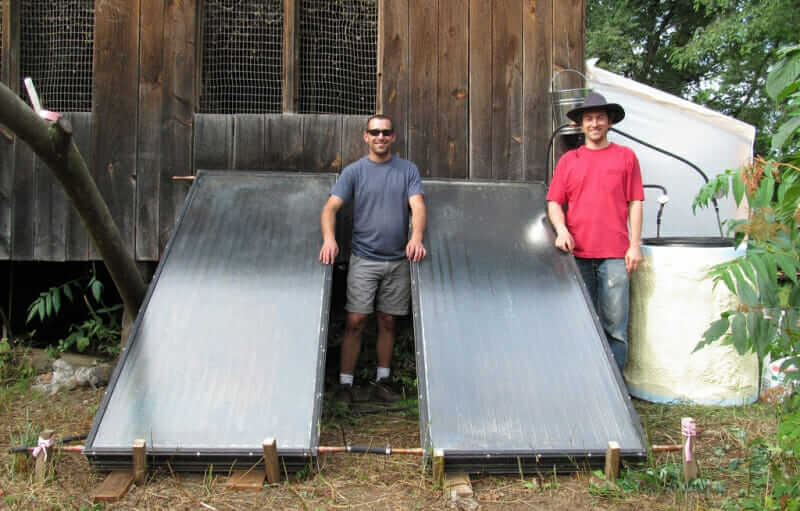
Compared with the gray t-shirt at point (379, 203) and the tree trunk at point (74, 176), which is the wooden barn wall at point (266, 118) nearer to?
the gray t-shirt at point (379, 203)

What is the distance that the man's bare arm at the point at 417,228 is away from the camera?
363 cm

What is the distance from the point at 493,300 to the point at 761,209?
5.36ft

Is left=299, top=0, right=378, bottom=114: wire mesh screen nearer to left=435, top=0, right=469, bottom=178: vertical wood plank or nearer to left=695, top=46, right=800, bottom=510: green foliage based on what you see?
left=435, top=0, right=469, bottom=178: vertical wood plank

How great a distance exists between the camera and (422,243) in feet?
12.3

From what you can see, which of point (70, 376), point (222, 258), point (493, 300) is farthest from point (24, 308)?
point (493, 300)

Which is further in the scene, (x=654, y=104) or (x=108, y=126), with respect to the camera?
(x=654, y=104)

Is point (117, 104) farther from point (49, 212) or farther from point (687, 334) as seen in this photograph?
point (687, 334)

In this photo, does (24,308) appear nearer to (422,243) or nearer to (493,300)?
(422,243)

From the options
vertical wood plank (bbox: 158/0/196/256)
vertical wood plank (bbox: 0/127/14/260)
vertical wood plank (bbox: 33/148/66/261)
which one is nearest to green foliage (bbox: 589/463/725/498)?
vertical wood plank (bbox: 158/0/196/256)

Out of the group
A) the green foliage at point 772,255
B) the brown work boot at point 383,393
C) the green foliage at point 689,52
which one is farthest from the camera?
the green foliage at point 689,52

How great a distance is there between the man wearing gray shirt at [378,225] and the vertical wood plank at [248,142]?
2.70 ft

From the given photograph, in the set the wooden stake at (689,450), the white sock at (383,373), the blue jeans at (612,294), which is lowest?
the white sock at (383,373)

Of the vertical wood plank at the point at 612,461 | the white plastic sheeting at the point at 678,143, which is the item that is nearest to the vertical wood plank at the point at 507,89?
the white plastic sheeting at the point at 678,143

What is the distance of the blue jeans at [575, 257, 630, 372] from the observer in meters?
Answer: 3.69
